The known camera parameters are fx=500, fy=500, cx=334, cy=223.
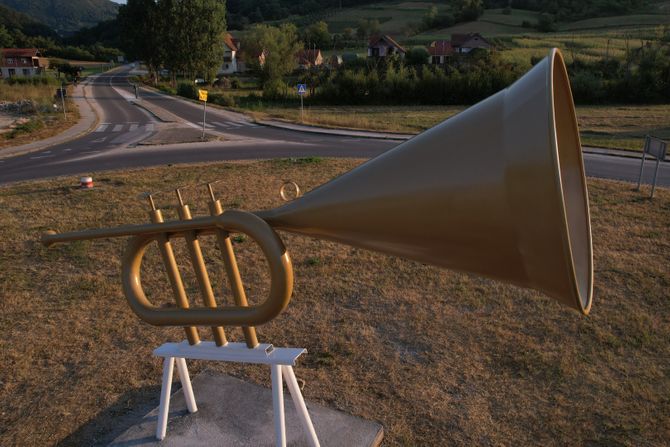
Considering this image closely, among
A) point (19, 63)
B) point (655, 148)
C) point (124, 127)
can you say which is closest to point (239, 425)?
point (655, 148)

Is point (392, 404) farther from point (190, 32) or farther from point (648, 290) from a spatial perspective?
point (190, 32)

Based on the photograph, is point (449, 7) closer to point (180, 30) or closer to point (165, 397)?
point (180, 30)

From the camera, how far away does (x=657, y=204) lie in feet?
35.7

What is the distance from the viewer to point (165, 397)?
389 centimetres

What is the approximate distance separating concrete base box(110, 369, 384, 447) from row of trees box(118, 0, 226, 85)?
1993 inches

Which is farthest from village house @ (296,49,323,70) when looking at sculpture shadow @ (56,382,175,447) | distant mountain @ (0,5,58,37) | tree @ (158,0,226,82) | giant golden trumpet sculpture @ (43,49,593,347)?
distant mountain @ (0,5,58,37)

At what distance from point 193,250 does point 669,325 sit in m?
5.51

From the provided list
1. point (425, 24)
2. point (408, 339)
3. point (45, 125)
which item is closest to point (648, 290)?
point (408, 339)

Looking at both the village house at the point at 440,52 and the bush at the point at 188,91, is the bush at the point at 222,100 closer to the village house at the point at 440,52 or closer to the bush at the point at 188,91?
the bush at the point at 188,91

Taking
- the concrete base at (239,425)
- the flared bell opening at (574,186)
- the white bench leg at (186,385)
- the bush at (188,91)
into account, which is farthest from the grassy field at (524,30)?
the white bench leg at (186,385)

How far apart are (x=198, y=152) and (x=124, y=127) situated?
33.0 feet

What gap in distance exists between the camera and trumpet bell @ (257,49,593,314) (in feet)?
6.18

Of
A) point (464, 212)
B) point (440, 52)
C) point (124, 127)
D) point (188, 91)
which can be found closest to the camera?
point (464, 212)

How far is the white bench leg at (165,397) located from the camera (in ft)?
12.6
